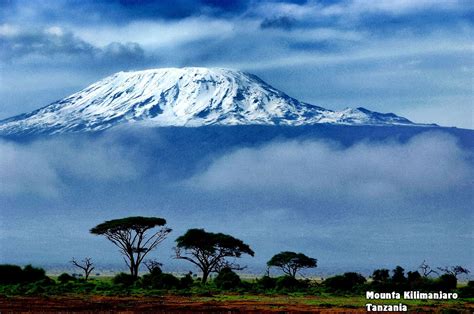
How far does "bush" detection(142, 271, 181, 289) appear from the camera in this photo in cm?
6550

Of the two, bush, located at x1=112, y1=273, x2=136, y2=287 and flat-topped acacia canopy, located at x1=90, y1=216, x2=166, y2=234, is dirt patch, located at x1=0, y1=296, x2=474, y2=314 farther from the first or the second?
flat-topped acacia canopy, located at x1=90, y1=216, x2=166, y2=234

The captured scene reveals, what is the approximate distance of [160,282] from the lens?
66.0 meters

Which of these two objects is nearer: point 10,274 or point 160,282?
point 160,282

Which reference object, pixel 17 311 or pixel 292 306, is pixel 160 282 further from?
pixel 17 311

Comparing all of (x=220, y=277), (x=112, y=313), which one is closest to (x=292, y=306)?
(x=112, y=313)

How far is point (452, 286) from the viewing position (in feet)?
206

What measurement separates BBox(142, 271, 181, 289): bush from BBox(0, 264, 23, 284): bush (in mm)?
11016

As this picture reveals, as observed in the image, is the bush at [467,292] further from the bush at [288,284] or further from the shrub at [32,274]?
the shrub at [32,274]

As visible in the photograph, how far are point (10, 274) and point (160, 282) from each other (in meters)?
13.7

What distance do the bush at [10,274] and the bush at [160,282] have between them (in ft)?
36.1

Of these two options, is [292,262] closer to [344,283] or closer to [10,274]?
[344,283]

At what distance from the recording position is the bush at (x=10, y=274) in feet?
231

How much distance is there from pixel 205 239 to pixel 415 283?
27.5 meters

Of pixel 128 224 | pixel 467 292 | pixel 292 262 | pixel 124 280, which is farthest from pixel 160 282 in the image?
pixel 292 262
